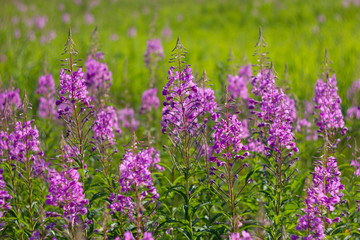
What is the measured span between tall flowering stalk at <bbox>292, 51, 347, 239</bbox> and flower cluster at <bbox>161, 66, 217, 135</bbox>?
1042 mm

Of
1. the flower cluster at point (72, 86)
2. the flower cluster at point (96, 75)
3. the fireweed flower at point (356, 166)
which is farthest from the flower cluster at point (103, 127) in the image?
the fireweed flower at point (356, 166)

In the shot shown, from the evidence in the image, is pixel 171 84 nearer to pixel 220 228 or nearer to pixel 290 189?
pixel 220 228

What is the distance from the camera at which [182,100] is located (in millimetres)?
3754

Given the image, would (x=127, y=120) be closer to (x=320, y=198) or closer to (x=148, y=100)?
(x=148, y=100)

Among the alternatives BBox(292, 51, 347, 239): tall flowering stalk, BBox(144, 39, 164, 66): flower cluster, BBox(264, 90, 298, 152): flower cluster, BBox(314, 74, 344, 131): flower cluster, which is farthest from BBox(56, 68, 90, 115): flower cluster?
BBox(144, 39, 164, 66): flower cluster

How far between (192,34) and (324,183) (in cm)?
1354

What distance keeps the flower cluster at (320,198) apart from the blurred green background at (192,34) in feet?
13.8

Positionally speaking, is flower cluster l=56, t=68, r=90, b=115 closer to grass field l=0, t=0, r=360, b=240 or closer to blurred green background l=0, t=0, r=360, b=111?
grass field l=0, t=0, r=360, b=240

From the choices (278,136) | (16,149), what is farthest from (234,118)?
(16,149)

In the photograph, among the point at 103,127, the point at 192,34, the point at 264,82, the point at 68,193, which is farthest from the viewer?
the point at 192,34

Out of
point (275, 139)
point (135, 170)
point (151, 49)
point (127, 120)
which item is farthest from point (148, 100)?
point (135, 170)

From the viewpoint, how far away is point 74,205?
343 centimetres

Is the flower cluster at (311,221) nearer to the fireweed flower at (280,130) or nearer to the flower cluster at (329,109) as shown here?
the fireweed flower at (280,130)

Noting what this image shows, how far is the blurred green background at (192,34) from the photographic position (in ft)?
31.9
